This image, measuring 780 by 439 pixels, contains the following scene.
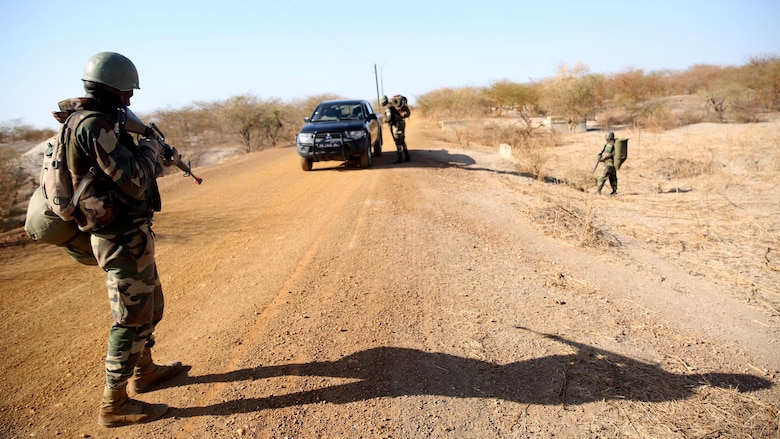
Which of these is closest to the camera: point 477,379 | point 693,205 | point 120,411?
point 120,411

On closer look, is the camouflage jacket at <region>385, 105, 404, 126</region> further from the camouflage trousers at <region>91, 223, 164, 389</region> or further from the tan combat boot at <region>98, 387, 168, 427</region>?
the tan combat boot at <region>98, 387, 168, 427</region>

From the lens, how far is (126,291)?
8.00 ft

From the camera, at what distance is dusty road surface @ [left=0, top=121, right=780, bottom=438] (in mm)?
2664

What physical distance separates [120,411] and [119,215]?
1.06 meters

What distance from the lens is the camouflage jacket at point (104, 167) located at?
2260 mm

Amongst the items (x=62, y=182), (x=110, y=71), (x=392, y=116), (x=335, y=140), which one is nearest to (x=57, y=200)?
(x=62, y=182)

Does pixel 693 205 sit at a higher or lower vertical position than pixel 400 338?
lower

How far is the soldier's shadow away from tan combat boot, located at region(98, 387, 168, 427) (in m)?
0.15

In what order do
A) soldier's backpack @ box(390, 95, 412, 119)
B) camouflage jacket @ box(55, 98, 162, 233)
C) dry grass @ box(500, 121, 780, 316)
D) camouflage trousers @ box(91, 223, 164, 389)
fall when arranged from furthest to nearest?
soldier's backpack @ box(390, 95, 412, 119) → dry grass @ box(500, 121, 780, 316) → camouflage trousers @ box(91, 223, 164, 389) → camouflage jacket @ box(55, 98, 162, 233)

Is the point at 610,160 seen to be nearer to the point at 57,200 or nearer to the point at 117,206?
the point at 117,206

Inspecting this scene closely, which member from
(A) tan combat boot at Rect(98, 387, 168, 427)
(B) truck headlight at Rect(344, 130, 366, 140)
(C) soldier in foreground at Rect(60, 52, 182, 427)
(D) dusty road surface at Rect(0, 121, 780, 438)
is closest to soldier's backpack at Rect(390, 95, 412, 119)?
(B) truck headlight at Rect(344, 130, 366, 140)

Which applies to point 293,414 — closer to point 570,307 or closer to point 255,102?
point 570,307

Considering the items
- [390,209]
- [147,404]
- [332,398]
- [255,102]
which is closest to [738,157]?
[390,209]

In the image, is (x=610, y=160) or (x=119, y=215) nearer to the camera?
(x=119, y=215)
